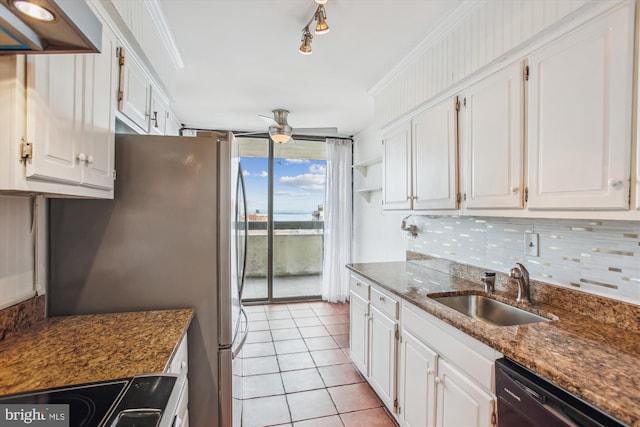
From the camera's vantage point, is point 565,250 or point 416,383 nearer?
point 565,250

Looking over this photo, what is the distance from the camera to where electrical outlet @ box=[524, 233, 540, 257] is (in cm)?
177

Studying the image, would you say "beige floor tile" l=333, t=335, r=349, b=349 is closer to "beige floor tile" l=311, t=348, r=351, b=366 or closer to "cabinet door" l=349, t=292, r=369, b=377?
"beige floor tile" l=311, t=348, r=351, b=366

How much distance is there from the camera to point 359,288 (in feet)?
8.60

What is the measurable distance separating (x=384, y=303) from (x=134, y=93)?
6.63 ft

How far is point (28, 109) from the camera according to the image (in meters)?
0.94

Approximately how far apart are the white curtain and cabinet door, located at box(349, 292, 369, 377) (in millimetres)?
1994

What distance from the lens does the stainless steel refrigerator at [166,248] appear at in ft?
5.16

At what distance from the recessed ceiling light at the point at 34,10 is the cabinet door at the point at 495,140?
1805mm

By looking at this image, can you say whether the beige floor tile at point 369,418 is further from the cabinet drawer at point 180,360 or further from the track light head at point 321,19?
the track light head at point 321,19

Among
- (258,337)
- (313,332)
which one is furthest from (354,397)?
(258,337)

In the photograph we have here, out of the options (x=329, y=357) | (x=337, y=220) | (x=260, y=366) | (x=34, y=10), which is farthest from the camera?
(x=337, y=220)

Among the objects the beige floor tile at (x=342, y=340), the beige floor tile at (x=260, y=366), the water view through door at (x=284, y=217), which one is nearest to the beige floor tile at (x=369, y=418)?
the beige floor tile at (x=260, y=366)

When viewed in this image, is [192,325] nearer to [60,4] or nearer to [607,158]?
[60,4]

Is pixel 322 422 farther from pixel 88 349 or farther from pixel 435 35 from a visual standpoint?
pixel 435 35
